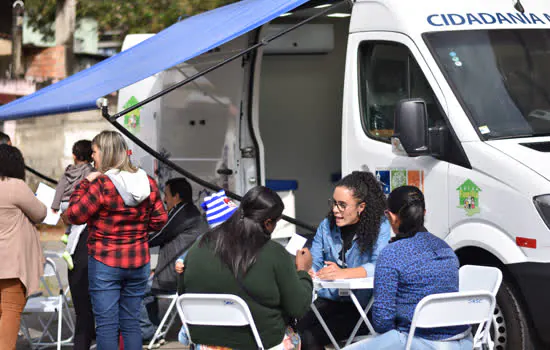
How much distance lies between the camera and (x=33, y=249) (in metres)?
5.75

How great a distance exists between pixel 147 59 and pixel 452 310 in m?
3.43

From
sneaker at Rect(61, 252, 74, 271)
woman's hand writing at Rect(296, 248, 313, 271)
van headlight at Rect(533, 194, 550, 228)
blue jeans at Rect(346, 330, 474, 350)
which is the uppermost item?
van headlight at Rect(533, 194, 550, 228)

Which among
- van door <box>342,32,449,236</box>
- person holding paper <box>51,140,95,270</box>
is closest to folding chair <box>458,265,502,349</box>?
van door <box>342,32,449,236</box>

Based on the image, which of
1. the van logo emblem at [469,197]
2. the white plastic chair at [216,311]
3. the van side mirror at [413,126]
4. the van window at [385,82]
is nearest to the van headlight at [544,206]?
the van logo emblem at [469,197]

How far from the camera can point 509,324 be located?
5.06 metres

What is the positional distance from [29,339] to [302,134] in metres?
3.64

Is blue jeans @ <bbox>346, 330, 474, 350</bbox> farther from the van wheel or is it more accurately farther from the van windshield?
the van windshield

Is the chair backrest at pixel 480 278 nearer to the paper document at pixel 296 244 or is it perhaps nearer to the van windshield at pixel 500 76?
the paper document at pixel 296 244

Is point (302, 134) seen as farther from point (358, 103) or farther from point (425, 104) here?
point (425, 104)

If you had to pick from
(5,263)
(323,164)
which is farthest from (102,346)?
(323,164)

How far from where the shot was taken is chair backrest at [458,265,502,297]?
4398 millimetres

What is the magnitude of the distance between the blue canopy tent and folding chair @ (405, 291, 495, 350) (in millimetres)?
2738

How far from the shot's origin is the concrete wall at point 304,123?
8773mm

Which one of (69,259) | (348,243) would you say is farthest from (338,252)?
(69,259)
